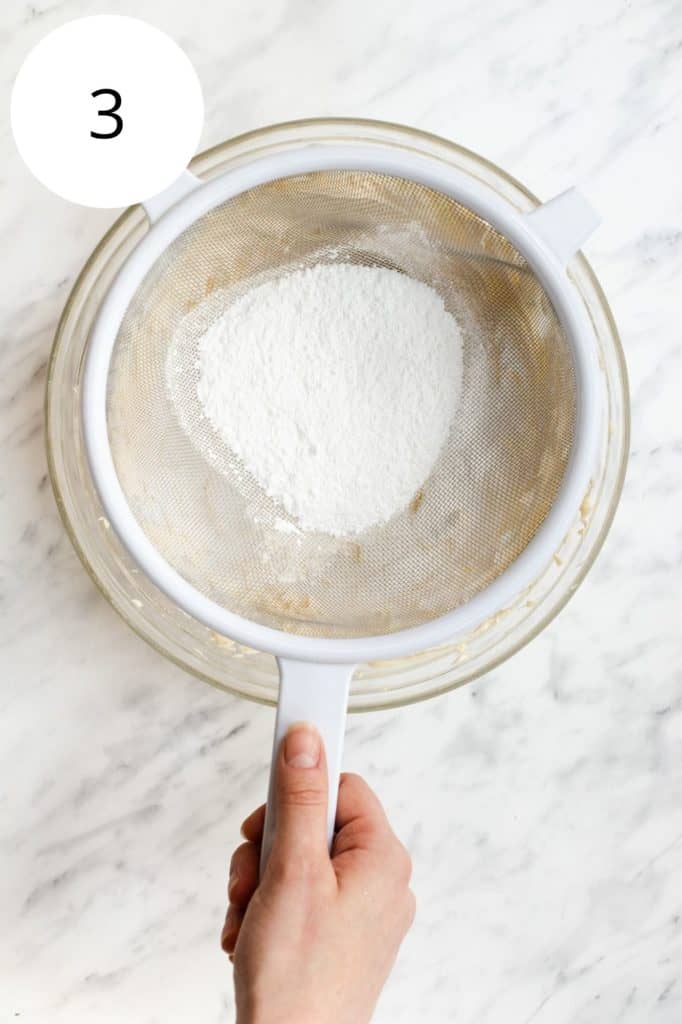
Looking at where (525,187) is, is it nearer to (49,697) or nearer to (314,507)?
(314,507)

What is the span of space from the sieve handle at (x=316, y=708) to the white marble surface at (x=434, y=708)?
20 centimetres

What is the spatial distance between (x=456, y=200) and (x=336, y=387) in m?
0.20

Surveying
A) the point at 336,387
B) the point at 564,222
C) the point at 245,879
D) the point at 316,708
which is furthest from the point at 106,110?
the point at 245,879

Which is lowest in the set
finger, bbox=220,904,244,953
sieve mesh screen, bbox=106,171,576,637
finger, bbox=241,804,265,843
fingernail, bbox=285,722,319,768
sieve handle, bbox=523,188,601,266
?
finger, bbox=220,904,244,953

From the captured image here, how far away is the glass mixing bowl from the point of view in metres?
0.97

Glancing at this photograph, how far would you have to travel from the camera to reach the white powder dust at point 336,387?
967mm

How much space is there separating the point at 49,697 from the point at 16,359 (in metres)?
0.34

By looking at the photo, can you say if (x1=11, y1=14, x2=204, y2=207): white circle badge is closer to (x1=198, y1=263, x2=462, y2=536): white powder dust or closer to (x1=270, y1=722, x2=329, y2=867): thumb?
(x1=198, y1=263, x2=462, y2=536): white powder dust

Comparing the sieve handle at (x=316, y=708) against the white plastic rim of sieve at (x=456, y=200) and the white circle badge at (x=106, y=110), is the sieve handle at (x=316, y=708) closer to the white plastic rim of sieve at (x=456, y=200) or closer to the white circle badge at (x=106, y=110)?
the white plastic rim of sieve at (x=456, y=200)

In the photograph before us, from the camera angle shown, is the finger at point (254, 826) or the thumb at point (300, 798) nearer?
the thumb at point (300, 798)

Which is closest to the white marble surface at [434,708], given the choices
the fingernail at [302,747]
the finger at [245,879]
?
the finger at [245,879]

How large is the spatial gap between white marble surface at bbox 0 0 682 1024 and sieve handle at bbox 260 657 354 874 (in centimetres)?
20

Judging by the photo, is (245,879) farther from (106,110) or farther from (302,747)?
(106,110)

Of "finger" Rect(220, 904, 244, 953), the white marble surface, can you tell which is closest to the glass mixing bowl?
the white marble surface
